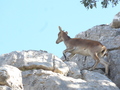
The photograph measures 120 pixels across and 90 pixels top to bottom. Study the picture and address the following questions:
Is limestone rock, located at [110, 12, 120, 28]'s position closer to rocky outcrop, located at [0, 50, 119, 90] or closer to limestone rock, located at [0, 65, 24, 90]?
rocky outcrop, located at [0, 50, 119, 90]

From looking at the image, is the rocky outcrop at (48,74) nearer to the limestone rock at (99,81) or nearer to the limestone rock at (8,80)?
the limestone rock at (99,81)

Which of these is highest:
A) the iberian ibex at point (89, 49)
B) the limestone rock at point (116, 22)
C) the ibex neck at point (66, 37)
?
the limestone rock at point (116, 22)

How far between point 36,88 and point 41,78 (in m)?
0.49

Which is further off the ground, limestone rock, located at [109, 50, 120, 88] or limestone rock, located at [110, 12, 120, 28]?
limestone rock, located at [110, 12, 120, 28]

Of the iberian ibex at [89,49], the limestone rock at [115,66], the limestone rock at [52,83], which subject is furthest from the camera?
the iberian ibex at [89,49]

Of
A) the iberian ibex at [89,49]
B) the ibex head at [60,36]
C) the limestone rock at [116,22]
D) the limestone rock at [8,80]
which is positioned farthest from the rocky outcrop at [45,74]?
the limestone rock at [116,22]

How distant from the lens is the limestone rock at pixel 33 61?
11.8 meters

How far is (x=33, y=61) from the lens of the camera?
39.7ft

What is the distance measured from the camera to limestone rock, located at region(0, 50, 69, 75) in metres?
11.8

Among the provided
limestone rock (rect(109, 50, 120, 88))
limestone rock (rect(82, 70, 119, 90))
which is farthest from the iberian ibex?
limestone rock (rect(82, 70, 119, 90))

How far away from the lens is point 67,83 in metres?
10.8

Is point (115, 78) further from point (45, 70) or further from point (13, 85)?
point (13, 85)

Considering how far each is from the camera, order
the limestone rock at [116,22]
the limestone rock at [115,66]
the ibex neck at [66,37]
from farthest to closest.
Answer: the limestone rock at [116,22]
the ibex neck at [66,37]
the limestone rock at [115,66]

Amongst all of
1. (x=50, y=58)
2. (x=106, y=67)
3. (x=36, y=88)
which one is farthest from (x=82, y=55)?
(x=36, y=88)
